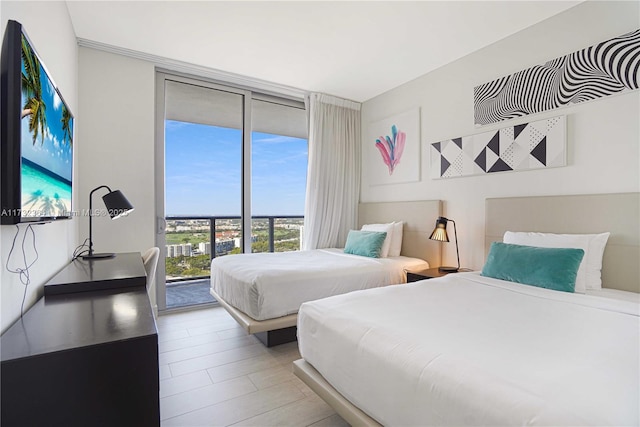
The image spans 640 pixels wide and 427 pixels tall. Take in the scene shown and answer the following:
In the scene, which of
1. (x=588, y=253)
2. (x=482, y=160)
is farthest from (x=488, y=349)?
(x=482, y=160)

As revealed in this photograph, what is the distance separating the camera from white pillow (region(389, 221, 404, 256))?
3775mm

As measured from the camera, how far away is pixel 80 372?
943 millimetres

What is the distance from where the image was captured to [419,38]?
2980 millimetres

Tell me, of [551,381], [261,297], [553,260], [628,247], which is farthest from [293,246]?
[551,381]

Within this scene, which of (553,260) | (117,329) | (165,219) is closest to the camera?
(117,329)

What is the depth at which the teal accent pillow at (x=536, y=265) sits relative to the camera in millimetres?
2043

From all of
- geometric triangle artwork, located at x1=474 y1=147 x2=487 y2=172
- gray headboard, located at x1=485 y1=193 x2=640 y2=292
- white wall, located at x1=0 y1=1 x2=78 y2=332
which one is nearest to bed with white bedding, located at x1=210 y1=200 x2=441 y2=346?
geometric triangle artwork, located at x1=474 y1=147 x2=487 y2=172

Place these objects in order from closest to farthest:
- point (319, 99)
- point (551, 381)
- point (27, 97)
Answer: point (551, 381), point (27, 97), point (319, 99)

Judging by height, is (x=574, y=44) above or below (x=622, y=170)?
above

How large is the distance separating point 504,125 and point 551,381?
2.59 metres

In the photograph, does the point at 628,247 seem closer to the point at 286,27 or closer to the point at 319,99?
the point at 286,27

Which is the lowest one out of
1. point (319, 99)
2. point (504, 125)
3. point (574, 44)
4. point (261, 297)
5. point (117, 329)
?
point (261, 297)

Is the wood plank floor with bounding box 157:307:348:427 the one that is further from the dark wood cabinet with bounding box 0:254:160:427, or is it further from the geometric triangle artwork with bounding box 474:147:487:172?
the geometric triangle artwork with bounding box 474:147:487:172

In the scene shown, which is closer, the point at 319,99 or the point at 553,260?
the point at 553,260
